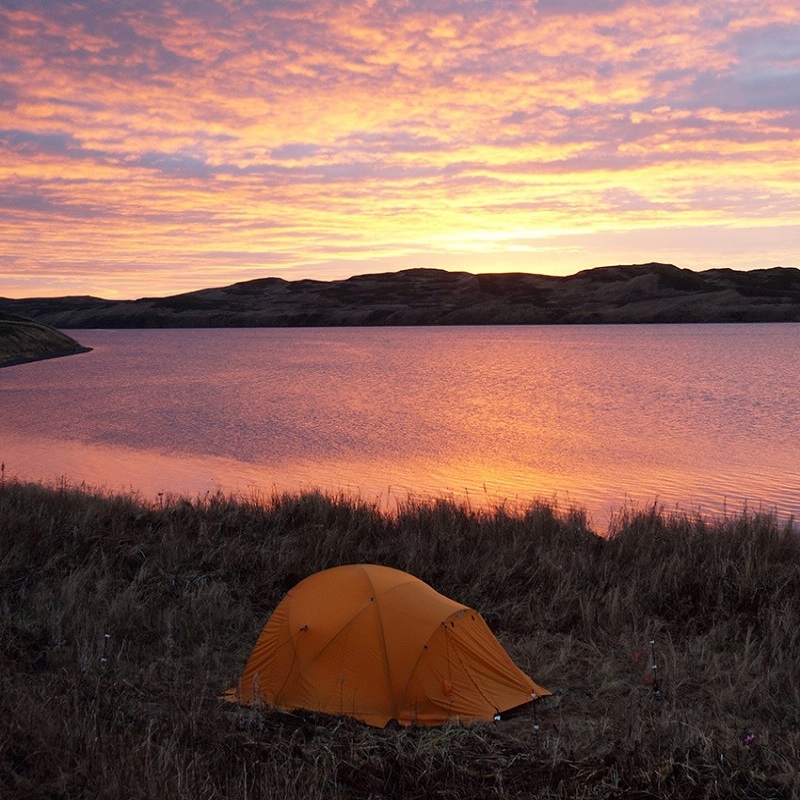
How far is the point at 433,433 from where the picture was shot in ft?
122

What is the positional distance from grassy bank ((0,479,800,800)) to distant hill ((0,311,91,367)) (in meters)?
77.7

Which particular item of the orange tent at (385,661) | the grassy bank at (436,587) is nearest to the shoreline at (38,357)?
the grassy bank at (436,587)

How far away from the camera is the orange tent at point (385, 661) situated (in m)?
8.06

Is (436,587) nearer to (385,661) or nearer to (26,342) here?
(385,661)

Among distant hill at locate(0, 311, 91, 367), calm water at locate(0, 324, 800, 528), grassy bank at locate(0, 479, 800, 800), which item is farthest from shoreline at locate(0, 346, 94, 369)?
grassy bank at locate(0, 479, 800, 800)

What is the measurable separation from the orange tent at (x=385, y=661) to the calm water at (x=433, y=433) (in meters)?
10.2

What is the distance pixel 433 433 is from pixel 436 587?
2517 cm

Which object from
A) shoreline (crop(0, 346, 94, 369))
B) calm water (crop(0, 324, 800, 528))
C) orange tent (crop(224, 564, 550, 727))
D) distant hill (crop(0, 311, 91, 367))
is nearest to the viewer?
orange tent (crop(224, 564, 550, 727))

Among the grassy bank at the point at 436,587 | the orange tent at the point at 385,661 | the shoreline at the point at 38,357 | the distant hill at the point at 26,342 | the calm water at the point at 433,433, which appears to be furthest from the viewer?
the distant hill at the point at 26,342

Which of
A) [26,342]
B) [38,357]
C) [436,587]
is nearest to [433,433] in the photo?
[436,587]

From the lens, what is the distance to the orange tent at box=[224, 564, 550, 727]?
8.06m

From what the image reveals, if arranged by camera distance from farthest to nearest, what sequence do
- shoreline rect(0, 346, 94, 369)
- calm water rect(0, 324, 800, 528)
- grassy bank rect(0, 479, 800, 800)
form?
shoreline rect(0, 346, 94, 369) < calm water rect(0, 324, 800, 528) < grassy bank rect(0, 479, 800, 800)

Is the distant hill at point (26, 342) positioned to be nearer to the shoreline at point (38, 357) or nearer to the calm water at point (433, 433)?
the shoreline at point (38, 357)

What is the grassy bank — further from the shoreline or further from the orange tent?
the shoreline
